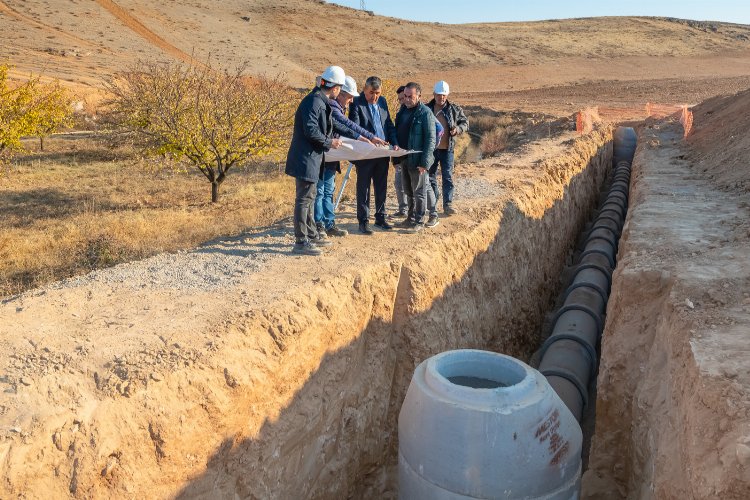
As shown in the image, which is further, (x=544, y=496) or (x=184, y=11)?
(x=184, y=11)

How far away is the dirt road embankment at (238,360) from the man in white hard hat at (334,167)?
0.32 meters

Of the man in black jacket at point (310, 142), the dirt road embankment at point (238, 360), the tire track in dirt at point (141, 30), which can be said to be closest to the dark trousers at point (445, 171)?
the dirt road embankment at point (238, 360)

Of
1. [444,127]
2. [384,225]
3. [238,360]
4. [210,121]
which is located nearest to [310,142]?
[384,225]

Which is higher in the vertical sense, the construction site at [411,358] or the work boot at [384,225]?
the work boot at [384,225]

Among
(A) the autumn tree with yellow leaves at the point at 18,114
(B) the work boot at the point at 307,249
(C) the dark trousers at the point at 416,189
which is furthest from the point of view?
(A) the autumn tree with yellow leaves at the point at 18,114

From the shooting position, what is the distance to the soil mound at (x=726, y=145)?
9883mm

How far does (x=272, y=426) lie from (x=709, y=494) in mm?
2919

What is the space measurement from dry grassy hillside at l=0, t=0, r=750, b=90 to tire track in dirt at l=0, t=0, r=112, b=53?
13 cm

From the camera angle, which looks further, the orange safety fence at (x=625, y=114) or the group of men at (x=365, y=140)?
the orange safety fence at (x=625, y=114)

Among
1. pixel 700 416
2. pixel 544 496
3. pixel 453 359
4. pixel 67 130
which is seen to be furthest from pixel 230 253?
pixel 67 130

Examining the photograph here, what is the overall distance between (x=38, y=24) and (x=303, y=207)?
2211 inches

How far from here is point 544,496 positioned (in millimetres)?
4098

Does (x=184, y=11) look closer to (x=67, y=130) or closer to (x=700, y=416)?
(x=67, y=130)

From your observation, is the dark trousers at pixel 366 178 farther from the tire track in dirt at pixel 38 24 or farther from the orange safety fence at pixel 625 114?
the tire track in dirt at pixel 38 24
